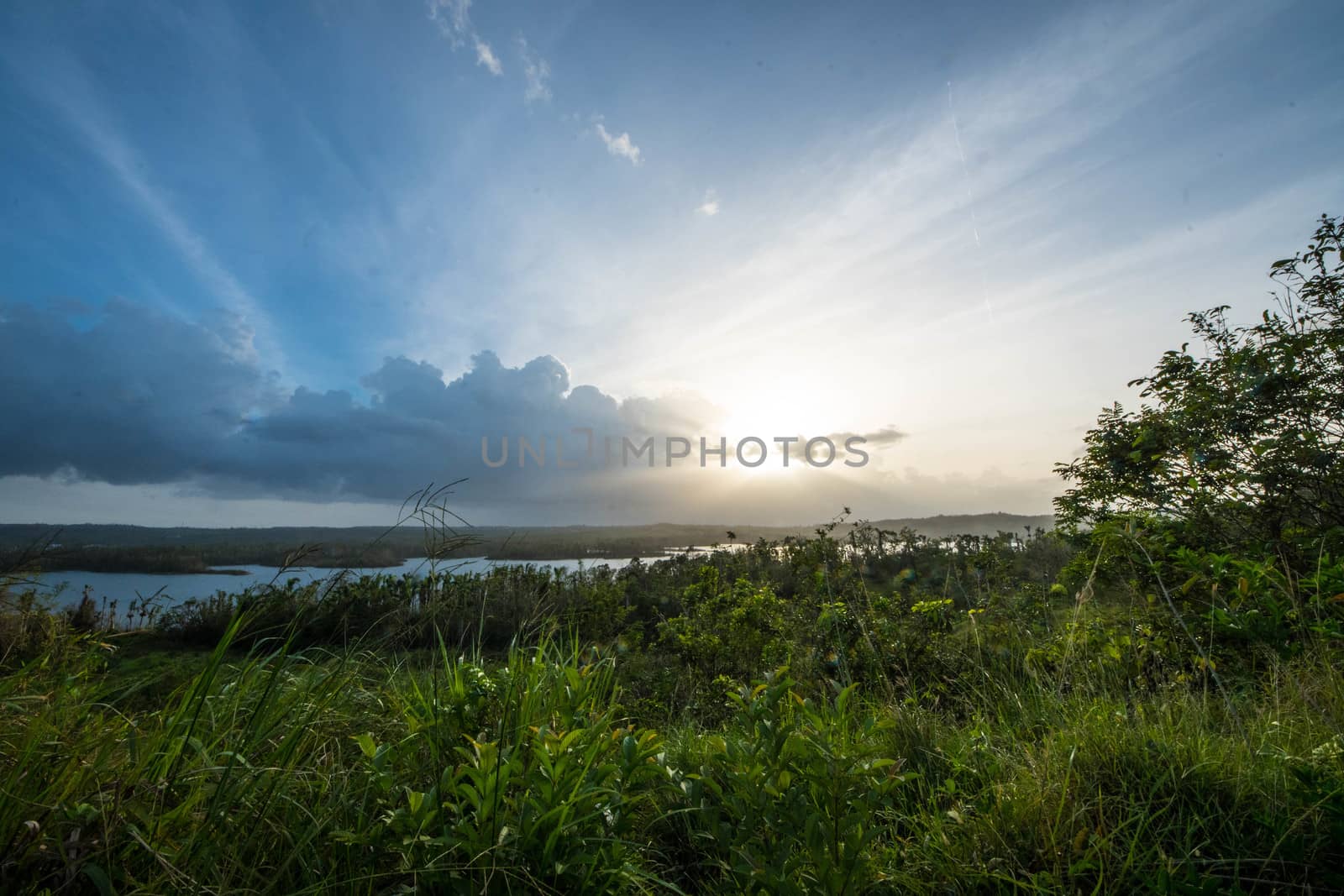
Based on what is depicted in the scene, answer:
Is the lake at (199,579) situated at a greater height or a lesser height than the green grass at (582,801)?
greater

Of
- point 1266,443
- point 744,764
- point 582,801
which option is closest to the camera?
point 582,801

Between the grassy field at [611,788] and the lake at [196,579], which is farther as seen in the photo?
the lake at [196,579]

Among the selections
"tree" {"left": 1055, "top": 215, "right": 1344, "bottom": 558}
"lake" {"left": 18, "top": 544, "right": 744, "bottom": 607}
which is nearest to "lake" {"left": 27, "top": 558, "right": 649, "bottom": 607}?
"lake" {"left": 18, "top": 544, "right": 744, "bottom": 607}

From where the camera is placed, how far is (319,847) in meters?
1.71

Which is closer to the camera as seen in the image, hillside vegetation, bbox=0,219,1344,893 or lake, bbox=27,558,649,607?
hillside vegetation, bbox=0,219,1344,893

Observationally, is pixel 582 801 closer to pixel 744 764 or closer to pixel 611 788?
pixel 611 788

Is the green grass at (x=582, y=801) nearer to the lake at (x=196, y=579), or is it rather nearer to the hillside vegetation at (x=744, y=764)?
the hillside vegetation at (x=744, y=764)

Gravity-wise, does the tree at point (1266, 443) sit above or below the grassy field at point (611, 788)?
above

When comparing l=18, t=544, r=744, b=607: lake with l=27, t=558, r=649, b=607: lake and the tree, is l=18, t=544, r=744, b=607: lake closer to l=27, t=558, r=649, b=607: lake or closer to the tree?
l=27, t=558, r=649, b=607: lake

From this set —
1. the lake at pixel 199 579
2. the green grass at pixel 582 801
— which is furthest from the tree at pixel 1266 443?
the lake at pixel 199 579

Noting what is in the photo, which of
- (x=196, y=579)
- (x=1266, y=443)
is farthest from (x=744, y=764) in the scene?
(x=196, y=579)

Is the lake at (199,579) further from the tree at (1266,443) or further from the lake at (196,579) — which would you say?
the tree at (1266,443)


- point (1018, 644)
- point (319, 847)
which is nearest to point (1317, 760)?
point (1018, 644)

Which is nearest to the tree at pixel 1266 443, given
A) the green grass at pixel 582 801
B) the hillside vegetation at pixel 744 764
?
the hillside vegetation at pixel 744 764
